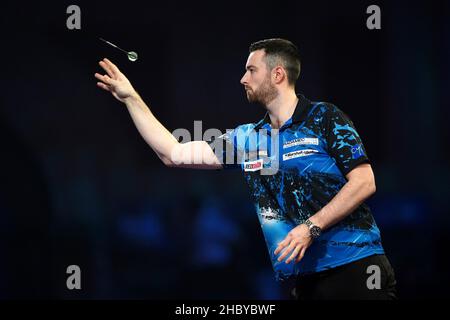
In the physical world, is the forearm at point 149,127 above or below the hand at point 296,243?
above

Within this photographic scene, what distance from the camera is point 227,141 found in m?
3.01

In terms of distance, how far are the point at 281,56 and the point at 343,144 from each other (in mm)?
624

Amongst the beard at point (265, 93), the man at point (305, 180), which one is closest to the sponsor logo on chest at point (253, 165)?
the man at point (305, 180)

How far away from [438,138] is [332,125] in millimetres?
2394

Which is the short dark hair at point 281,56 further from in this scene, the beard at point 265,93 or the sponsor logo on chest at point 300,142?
the sponsor logo on chest at point 300,142

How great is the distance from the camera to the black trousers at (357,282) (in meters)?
2.57

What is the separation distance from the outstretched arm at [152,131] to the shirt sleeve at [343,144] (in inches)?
24.3

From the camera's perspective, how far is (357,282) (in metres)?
2.59

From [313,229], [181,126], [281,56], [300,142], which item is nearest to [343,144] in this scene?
[300,142]

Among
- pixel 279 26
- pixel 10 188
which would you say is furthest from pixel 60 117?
pixel 279 26

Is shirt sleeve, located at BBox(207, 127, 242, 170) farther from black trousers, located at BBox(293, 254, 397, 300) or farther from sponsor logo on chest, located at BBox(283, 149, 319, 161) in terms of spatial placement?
black trousers, located at BBox(293, 254, 397, 300)

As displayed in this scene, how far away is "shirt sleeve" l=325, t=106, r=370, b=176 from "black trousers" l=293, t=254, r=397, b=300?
0.40m

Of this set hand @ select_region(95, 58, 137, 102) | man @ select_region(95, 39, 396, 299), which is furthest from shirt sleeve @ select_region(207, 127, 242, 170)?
hand @ select_region(95, 58, 137, 102)

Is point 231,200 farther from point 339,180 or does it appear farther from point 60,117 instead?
point 339,180
